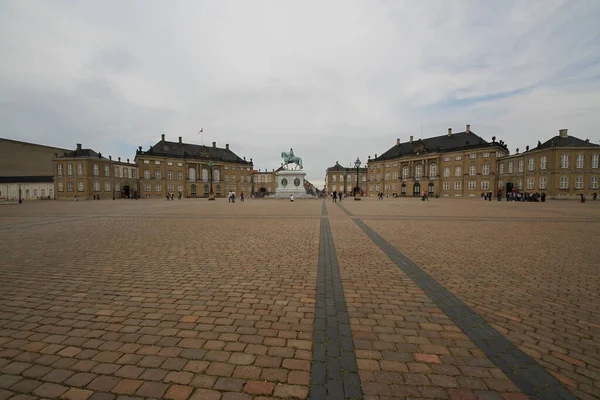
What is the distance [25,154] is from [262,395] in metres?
91.0

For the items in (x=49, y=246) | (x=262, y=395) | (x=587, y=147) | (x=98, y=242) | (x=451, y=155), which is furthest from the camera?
(x=451, y=155)

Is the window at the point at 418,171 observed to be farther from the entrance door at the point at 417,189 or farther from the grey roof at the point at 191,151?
the grey roof at the point at 191,151

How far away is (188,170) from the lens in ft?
237

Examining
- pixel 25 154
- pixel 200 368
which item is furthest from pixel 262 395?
pixel 25 154

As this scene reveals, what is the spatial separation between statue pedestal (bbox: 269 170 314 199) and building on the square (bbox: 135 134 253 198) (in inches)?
885

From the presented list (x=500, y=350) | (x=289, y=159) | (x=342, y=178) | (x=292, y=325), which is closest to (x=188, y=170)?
(x=289, y=159)

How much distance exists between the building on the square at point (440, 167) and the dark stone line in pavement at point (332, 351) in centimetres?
6191

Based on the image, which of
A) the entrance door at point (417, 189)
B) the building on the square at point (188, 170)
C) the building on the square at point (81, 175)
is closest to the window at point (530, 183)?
the entrance door at point (417, 189)

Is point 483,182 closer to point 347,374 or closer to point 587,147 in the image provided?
point 587,147

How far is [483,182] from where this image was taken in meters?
55.6

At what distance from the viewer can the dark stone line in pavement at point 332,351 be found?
85.4 inches

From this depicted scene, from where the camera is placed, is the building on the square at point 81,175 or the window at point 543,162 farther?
the building on the square at point 81,175

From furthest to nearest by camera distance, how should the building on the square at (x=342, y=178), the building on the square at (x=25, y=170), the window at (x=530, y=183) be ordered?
the building on the square at (x=342, y=178) < the building on the square at (x=25, y=170) < the window at (x=530, y=183)

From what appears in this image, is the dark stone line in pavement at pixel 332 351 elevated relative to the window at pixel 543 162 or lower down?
lower down
